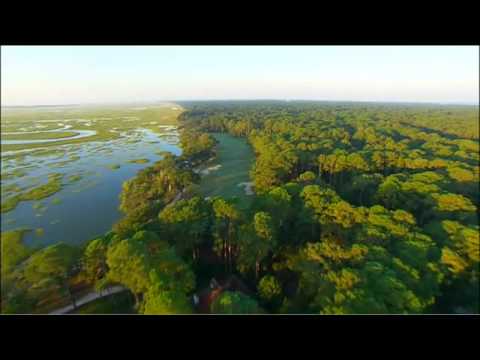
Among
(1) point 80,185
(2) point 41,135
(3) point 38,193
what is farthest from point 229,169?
(2) point 41,135

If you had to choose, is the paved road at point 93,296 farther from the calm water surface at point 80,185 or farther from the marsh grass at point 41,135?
the marsh grass at point 41,135

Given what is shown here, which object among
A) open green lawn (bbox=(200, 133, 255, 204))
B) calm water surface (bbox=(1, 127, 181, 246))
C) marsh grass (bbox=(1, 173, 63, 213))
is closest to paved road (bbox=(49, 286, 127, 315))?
calm water surface (bbox=(1, 127, 181, 246))

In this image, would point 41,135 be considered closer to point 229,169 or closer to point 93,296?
point 93,296

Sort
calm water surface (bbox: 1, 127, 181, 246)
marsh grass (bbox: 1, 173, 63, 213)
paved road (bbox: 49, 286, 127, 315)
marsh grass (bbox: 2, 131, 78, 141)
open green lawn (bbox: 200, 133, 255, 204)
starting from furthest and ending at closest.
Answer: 1. open green lawn (bbox: 200, 133, 255, 204)
2. marsh grass (bbox: 2, 131, 78, 141)
3. calm water surface (bbox: 1, 127, 181, 246)
4. paved road (bbox: 49, 286, 127, 315)
5. marsh grass (bbox: 1, 173, 63, 213)

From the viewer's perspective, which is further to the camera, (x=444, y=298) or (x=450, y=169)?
(x=450, y=169)

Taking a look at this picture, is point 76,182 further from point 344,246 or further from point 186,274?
point 344,246

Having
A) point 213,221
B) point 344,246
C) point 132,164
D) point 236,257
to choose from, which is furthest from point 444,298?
point 132,164

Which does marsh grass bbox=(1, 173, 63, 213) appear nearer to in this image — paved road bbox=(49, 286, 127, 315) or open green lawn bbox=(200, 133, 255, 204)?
paved road bbox=(49, 286, 127, 315)

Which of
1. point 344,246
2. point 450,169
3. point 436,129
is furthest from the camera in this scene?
point 436,129

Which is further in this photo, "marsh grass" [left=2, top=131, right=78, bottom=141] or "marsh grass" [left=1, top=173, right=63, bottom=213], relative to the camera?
"marsh grass" [left=2, top=131, right=78, bottom=141]
